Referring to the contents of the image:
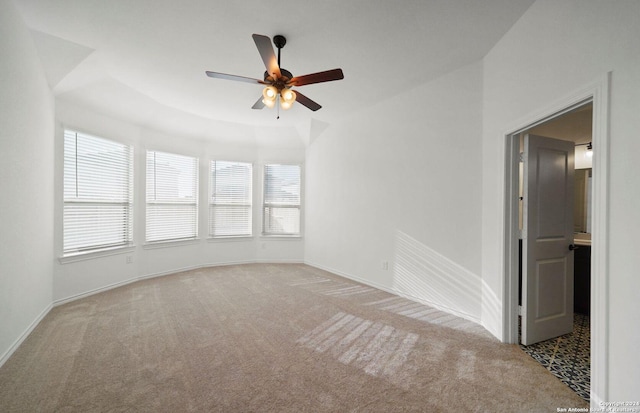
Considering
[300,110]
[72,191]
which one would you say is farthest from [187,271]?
[300,110]

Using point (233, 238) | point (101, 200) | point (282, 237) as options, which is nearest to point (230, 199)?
point (233, 238)

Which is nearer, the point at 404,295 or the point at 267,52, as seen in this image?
the point at 267,52

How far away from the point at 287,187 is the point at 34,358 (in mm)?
4616

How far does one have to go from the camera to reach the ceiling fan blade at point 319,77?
7.55 ft

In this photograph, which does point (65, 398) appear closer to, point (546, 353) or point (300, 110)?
point (546, 353)

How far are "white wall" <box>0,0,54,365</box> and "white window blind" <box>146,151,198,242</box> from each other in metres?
1.66

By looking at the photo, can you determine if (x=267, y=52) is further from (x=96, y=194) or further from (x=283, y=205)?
(x=283, y=205)

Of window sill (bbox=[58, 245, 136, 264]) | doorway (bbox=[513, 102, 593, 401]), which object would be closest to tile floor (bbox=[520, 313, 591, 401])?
doorway (bbox=[513, 102, 593, 401])

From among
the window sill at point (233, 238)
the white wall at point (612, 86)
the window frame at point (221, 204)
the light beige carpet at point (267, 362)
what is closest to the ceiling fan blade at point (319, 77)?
the white wall at point (612, 86)

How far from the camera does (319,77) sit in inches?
93.4

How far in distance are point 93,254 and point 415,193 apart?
4671mm

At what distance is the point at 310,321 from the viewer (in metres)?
3.03

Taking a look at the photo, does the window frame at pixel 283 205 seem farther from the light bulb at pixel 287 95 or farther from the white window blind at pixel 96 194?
the light bulb at pixel 287 95

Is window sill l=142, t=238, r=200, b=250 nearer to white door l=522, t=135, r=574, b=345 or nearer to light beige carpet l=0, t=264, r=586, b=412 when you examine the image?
light beige carpet l=0, t=264, r=586, b=412
